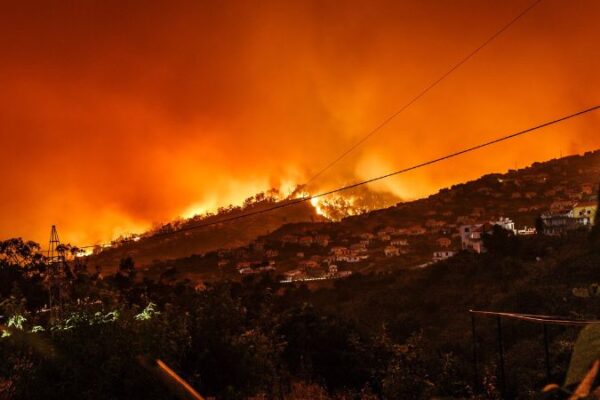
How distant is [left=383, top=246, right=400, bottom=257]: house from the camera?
160 feet

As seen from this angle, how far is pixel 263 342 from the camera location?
10461 mm

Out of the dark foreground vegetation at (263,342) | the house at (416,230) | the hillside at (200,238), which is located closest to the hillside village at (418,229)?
the house at (416,230)

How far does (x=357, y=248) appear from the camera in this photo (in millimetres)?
53531

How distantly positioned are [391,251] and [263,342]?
40277mm

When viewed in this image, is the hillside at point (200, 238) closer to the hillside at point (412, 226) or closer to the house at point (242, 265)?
the hillside at point (412, 226)

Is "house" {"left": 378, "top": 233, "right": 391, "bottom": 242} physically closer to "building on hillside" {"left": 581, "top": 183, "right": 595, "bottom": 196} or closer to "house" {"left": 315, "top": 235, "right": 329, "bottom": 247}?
"house" {"left": 315, "top": 235, "right": 329, "bottom": 247}

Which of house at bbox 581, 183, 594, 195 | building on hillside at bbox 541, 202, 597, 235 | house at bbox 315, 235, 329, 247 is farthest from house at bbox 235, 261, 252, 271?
house at bbox 581, 183, 594, 195

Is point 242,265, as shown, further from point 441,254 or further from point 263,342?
point 263,342

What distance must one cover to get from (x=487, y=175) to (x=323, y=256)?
3571 cm

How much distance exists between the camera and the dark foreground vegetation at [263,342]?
7.26 meters

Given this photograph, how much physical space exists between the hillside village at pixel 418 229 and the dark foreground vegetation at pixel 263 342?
15466 millimetres

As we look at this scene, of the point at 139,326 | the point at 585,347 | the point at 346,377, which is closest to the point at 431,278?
the point at 346,377

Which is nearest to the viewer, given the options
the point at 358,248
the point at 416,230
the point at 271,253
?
the point at 358,248

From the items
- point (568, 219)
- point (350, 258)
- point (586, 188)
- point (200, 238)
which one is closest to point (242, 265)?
point (350, 258)
